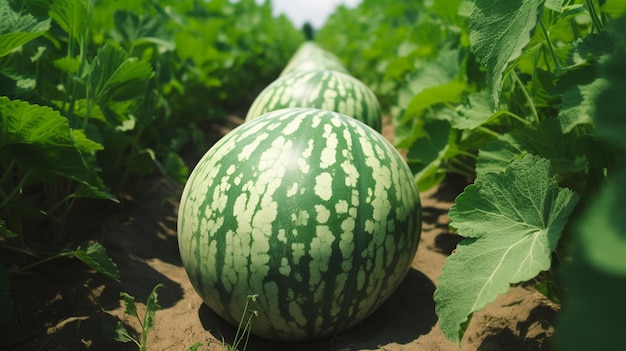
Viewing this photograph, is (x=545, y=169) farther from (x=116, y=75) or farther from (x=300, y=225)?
(x=116, y=75)

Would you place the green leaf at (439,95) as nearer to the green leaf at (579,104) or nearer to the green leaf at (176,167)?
the green leaf at (579,104)

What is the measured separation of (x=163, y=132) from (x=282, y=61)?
11679 millimetres

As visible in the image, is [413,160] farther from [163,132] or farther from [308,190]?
[163,132]

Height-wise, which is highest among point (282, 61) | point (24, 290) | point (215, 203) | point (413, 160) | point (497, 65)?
point (497, 65)

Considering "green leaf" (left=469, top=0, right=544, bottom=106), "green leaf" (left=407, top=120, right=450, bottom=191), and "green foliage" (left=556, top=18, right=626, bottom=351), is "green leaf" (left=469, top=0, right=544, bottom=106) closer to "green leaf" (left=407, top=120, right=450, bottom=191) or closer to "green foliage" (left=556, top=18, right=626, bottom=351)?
"green foliage" (left=556, top=18, right=626, bottom=351)

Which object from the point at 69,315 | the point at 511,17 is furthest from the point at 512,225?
the point at 69,315

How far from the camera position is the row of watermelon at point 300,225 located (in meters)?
2.26

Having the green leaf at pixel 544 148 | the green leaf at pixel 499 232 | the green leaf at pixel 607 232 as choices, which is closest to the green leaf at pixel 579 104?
the green leaf at pixel 499 232

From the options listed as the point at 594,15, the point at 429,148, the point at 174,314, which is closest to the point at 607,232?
the point at 594,15

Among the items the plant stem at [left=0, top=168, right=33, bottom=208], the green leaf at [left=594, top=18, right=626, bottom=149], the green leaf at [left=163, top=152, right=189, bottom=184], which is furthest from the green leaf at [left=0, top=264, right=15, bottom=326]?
the green leaf at [left=594, top=18, right=626, bottom=149]

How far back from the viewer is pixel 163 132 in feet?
15.9

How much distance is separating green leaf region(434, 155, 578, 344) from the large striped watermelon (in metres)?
0.38

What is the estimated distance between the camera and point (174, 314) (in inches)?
110

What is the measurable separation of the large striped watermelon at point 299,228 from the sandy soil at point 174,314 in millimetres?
195
